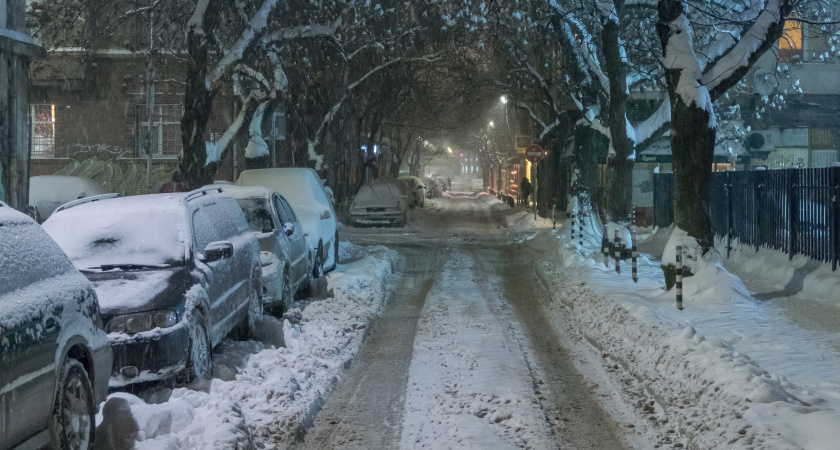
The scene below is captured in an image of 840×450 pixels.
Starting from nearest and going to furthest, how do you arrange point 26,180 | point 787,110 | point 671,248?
point 671,248 < point 26,180 < point 787,110

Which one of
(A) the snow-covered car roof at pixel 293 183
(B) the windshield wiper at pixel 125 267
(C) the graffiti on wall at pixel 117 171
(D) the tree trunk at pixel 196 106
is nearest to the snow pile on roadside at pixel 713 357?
(B) the windshield wiper at pixel 125 267

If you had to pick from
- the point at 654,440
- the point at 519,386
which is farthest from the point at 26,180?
Result: the point at 654,440

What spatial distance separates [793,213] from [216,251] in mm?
10902

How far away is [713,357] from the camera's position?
7.08 metres

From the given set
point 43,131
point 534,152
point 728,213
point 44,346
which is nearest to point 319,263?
point 44,346

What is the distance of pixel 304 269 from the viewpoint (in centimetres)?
1238

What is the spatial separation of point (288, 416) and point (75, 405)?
1.93 m

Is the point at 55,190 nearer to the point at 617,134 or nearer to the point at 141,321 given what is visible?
the point at 617,134

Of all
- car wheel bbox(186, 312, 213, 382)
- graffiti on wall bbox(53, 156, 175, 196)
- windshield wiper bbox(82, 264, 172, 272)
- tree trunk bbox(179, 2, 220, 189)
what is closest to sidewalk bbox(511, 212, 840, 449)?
car wheel bbox(186, 312, 213, 382)

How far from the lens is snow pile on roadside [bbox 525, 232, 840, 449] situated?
5598 millimetres

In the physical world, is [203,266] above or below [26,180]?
below

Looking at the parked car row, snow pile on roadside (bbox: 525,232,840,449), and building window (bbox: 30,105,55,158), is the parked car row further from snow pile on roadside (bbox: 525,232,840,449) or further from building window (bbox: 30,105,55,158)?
building window (bbox: 30,105,55,158)

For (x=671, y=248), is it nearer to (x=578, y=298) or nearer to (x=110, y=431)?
(x=578, y=298)

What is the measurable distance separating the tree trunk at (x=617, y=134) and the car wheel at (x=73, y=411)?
1450 centimetres
